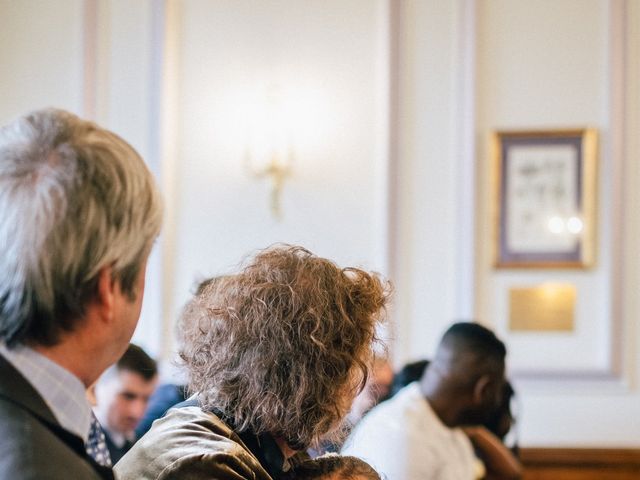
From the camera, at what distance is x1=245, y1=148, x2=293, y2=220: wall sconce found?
4.85 meters

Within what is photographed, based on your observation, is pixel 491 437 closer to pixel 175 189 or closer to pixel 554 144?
pixel 554 144

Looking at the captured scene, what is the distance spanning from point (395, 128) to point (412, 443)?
243 cm

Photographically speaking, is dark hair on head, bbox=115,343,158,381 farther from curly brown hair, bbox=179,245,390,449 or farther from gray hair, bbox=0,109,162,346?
gray hair, bbox=0,109,162,346

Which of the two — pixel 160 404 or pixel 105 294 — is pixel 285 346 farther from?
pixel 160 404

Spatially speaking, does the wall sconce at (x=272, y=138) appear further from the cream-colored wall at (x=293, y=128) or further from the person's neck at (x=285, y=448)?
the person's neck at (x=285, y=448)

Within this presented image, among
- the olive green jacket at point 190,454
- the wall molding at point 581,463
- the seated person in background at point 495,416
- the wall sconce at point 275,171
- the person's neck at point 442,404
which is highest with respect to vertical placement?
the wall sconce at point 275,171

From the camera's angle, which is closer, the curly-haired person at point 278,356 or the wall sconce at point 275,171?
the curly-haired person at point 278,356

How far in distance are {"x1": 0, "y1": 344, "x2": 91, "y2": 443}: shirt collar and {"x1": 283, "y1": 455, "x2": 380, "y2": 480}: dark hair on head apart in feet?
1.34

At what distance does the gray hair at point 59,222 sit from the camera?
1029 millimetres

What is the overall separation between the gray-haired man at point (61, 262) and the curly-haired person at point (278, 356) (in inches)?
14.8

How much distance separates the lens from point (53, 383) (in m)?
1.05

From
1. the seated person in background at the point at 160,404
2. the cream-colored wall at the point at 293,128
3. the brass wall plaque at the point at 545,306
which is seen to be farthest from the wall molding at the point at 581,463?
the seated person in background at the point at 160,404

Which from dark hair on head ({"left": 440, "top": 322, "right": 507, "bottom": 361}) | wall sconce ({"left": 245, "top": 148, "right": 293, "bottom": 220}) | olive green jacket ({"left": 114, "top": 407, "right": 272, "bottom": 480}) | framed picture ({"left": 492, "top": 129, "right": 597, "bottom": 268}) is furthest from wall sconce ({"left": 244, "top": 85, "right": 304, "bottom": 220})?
olive green jacket ({"left": 114, "top": 407, "right": 272, "bottom": 480})

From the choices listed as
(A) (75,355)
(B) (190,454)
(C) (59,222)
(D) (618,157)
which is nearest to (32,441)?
(A) (75,355)
